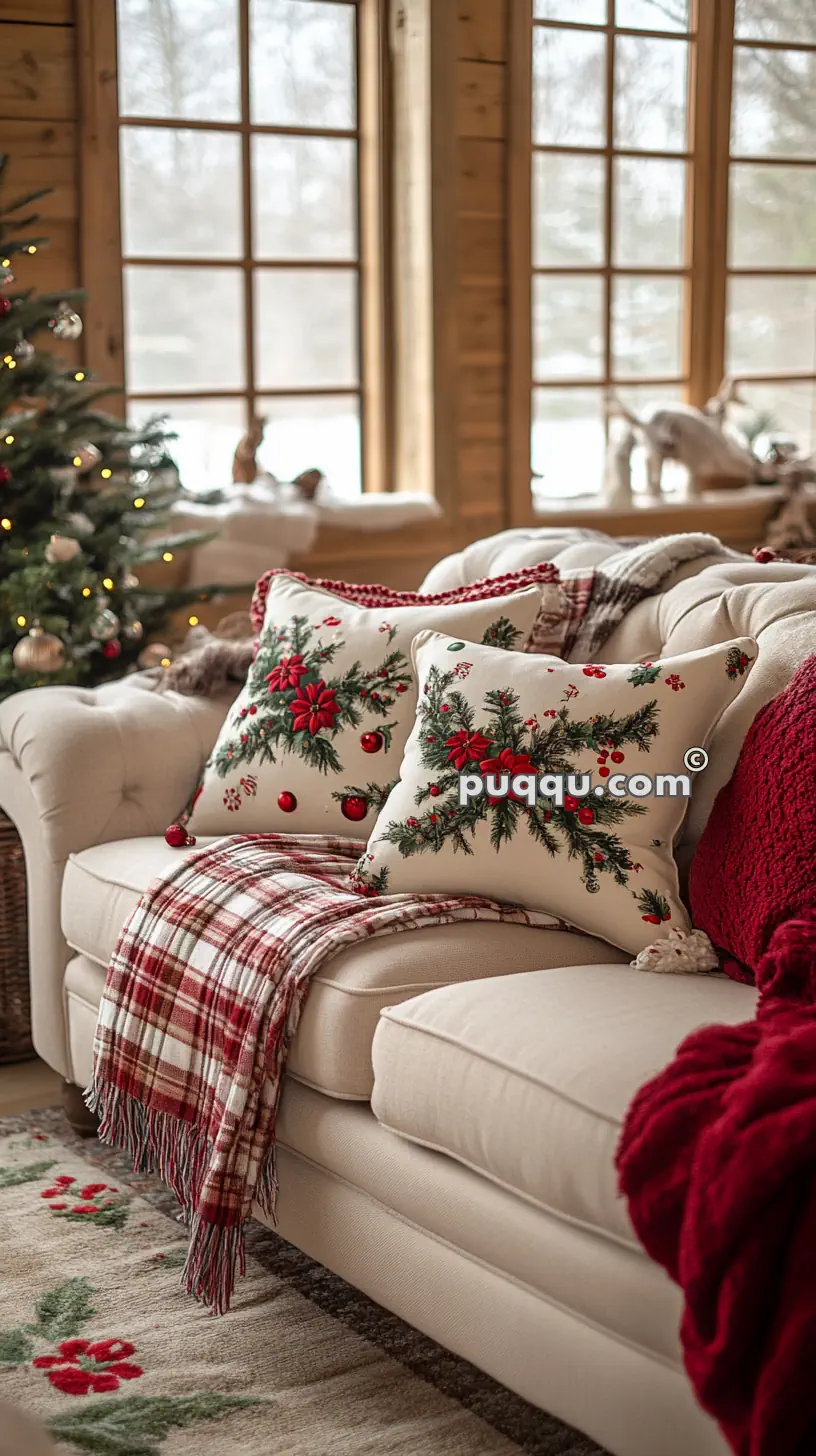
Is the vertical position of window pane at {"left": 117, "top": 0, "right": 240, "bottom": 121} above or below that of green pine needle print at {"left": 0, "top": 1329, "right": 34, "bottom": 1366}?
above

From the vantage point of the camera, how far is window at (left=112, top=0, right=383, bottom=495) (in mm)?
3971

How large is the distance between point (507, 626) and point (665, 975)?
60 centimetres

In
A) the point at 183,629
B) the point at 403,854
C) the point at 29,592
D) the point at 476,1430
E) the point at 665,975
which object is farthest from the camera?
the point at 183,629

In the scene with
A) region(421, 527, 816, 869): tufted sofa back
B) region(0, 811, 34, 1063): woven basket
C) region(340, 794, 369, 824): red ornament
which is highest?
region(421, 527, 816, 869): tufted sofa back

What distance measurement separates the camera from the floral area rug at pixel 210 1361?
1.72 m

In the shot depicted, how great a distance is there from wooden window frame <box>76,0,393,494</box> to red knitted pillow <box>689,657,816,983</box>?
6.66 feet

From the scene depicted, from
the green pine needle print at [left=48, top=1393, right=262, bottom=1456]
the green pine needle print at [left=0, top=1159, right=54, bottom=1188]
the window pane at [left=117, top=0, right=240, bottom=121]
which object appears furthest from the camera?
the window pane at [left=117, top=0, right=240, bottom=121]

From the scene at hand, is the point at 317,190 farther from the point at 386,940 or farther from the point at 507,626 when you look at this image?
the point at 386,940

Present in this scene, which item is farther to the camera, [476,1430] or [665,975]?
[665,975]

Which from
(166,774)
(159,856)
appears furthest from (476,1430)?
(166,774)

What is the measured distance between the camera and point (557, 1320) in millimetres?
1561

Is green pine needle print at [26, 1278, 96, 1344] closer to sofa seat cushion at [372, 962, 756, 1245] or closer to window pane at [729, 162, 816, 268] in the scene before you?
sofa seat cushion at [372, 962, 756, 1245]

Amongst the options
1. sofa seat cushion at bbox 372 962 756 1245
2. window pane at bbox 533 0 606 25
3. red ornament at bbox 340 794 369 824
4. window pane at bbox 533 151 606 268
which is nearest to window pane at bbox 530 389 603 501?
window pane at bbox 533 151 606 268

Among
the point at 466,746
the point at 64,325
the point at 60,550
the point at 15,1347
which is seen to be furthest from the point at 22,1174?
the point at 64,325
